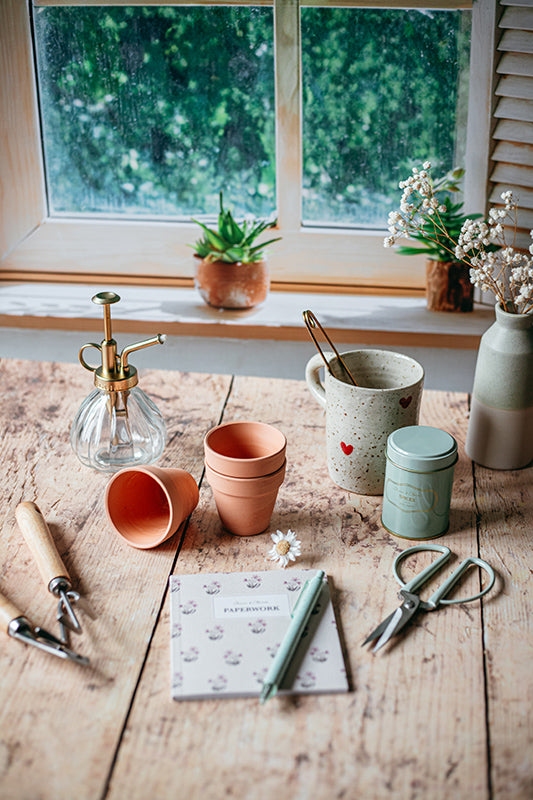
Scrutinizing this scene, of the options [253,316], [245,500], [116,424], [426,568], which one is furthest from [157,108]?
[426,568]

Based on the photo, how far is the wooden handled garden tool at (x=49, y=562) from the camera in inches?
32.8

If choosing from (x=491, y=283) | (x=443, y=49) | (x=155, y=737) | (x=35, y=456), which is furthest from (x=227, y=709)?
(x=443, y=49)

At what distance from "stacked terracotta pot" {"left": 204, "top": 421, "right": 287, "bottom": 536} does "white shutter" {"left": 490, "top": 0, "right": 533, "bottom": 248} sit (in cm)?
84

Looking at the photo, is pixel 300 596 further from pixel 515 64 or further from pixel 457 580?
pixel 515 64

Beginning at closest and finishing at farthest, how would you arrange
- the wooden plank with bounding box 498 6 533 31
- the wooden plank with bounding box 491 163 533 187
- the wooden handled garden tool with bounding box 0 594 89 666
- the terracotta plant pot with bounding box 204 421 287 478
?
the wooden handled garden tool with bounding box 0 594 89 666
the terracotta plant pot with bounding box 204 421 287 478
the wooden plank with bounding box 498 6 533 31
the wooden plank with bounding box 491 163 533 187

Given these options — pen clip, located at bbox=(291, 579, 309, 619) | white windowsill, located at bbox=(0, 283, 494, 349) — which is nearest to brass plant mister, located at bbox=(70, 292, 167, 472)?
pen clip, located at bbox=(291, 579, 309, 619)

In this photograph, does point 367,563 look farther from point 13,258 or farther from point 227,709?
point 13,258

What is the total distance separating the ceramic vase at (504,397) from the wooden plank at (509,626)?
0.03m

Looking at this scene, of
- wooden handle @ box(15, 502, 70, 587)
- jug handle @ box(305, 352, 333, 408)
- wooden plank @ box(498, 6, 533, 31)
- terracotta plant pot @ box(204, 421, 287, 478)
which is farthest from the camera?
wooden plank @ box(498, 6, 533, 31)

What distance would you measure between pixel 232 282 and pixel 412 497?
3.18 ft

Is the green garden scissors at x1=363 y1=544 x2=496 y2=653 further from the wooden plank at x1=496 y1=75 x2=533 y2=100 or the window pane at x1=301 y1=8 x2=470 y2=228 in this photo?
the window pane at x1=301 y1=8 x2=470 y2=228

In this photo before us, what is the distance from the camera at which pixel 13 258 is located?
2018 millimetres

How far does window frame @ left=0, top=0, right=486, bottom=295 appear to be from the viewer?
180 cm

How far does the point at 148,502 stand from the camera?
3.35ft
